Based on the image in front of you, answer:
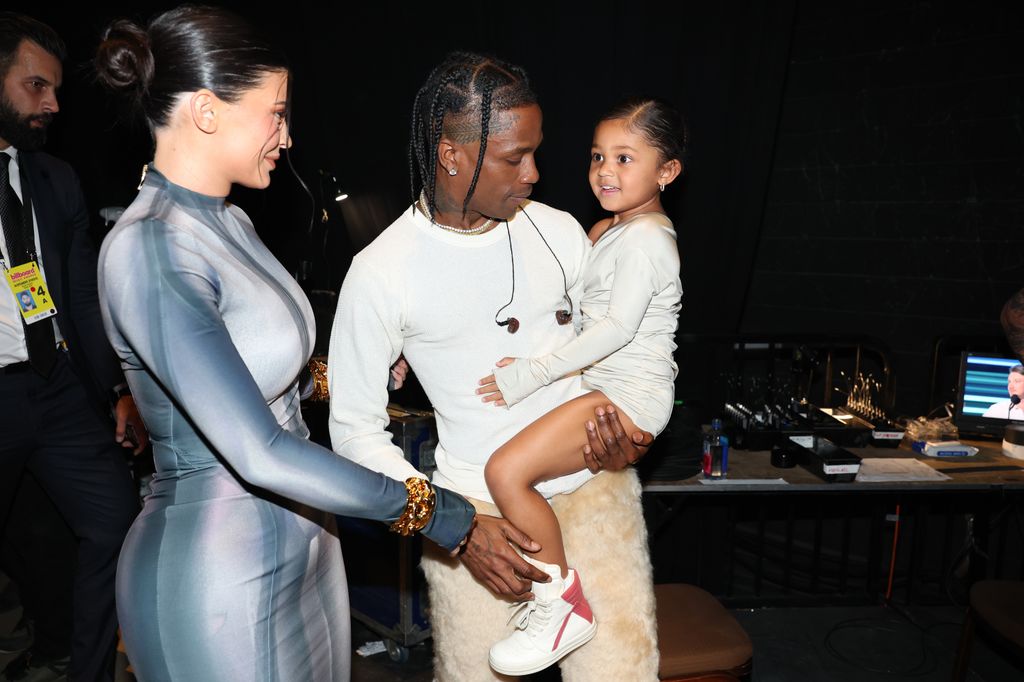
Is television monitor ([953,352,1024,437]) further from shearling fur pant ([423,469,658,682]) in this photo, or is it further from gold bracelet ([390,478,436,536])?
gold bracelet ([390,478,436,536])

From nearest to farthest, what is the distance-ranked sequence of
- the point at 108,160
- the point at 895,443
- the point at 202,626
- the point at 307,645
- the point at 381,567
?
the point at 202,626 → the point at 307,645 → the point at 381,567 → the point at 895,443 → the point at 108,160

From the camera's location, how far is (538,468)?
1675 mm

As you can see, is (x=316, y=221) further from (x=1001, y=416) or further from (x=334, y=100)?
(x=1001, y=416)

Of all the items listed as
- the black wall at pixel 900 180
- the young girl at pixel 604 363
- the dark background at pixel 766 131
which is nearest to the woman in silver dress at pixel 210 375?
the young girl at pixel 604 363

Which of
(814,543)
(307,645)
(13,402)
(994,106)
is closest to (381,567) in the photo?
(13,402)

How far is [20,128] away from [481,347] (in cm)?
180

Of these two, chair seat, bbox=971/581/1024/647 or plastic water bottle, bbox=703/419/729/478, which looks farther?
plastic water bottle, bbox=703/419/729/478

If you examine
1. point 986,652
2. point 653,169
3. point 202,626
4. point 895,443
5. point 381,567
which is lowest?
point 986,652

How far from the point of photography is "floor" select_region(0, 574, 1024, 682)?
3.36 metres

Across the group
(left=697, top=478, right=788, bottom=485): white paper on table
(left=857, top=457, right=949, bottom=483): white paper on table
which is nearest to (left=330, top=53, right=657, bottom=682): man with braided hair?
(left=697, top=478, right=788, bottom=485): white paper on table

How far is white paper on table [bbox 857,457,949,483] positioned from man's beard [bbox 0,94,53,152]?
305 centimetres

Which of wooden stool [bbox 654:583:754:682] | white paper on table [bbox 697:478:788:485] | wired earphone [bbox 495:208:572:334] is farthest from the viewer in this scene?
white paper on table [bbox 697:478:788:485]

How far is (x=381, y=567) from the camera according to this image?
10.7 ft

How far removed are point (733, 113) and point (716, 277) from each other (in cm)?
70
